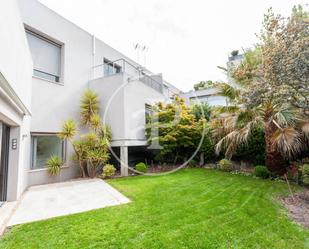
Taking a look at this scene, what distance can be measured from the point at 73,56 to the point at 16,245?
10.5m

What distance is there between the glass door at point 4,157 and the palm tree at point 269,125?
902 centimetres

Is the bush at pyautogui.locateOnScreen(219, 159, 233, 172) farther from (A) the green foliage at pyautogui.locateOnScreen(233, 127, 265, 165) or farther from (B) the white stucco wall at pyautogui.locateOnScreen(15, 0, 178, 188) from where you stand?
(B) the white stucco wall at pyautogui.locateOnScreen(15, 0, 178, 188)

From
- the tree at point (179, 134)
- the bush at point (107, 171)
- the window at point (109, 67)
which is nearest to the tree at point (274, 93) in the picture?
the tree at point (179, 134)

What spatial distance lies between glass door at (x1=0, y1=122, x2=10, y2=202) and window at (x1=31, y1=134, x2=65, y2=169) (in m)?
3.09

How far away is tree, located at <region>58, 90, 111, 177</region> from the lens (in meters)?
10.6

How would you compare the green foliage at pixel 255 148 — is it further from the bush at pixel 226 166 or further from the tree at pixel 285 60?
the tree at pixel 285 60

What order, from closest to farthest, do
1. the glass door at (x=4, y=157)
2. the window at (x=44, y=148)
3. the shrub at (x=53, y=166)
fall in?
the glass door at (x=4, y=157)
the window at (x=44, y=148)
the shrub at (x=53, y=166)

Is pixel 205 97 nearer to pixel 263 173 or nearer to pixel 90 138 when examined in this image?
pixel 263 173

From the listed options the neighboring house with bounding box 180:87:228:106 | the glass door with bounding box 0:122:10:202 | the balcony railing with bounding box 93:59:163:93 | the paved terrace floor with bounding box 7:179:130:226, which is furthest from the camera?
the neighboring house with bounding box 180:87:228:106

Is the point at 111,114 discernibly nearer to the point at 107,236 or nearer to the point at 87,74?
the point at 87,74

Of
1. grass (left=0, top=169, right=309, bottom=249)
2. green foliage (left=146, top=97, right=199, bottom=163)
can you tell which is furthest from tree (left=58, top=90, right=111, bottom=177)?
grass (left=0, top=169, right=309, bottom=249)

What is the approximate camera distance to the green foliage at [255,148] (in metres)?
12.1

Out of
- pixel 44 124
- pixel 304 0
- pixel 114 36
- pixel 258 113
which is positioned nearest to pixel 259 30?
pixel 304 0

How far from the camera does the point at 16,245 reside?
3.97m
